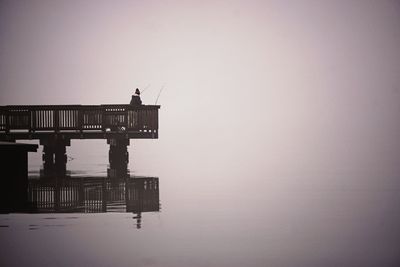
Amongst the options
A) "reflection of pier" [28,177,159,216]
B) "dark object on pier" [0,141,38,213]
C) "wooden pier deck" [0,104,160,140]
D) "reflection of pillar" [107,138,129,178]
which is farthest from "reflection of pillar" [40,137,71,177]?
"dark object on pier" [0,141,38,213]

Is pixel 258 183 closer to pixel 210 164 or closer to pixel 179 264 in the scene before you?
pixel 210 164

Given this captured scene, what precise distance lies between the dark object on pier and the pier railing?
11995mm

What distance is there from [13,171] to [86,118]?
12.8m

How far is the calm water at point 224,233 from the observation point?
30.2ft

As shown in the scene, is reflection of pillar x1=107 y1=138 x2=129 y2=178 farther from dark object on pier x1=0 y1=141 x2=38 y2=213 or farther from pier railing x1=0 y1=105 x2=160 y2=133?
dark object on pier x1=0 y1=141 x2=38 y2=213

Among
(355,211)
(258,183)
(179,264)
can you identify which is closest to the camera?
(179,264)

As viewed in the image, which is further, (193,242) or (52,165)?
(52,165)

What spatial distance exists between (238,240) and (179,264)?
1962 mm

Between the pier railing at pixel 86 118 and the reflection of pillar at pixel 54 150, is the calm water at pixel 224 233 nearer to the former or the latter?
the pier railing at pixel 86 118

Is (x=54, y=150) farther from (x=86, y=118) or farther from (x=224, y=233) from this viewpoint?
(x=224, y=233)

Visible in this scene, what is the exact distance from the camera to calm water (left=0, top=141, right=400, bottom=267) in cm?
920

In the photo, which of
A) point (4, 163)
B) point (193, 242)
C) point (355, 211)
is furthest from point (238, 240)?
point (4, 163)

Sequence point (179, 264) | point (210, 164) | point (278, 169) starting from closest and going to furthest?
1. point (179, 264)
2. point (278, 169)
3. point (210, 164)

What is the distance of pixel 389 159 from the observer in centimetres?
3247
